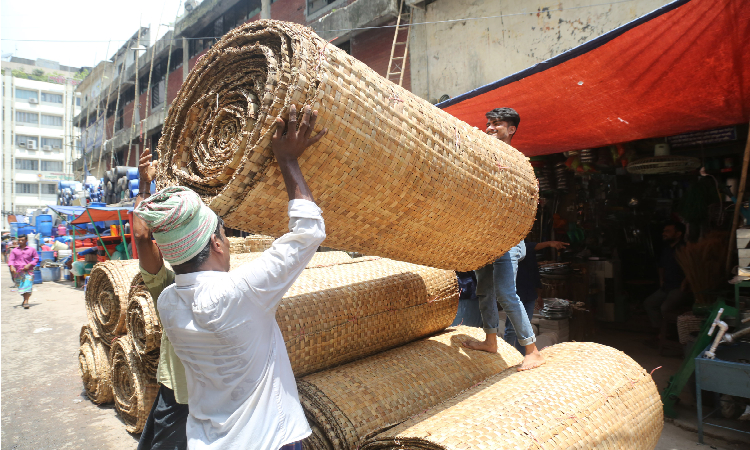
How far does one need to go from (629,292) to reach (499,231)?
567 centimetres

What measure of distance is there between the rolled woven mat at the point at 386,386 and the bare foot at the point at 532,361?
25 centimetres

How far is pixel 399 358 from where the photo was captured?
9.04ft

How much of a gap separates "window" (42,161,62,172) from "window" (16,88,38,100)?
21.2ft

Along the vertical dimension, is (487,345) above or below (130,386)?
above

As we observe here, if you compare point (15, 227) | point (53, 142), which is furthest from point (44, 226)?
point (53, 142)

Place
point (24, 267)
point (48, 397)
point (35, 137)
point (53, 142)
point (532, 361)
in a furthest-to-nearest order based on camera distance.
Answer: point (53, 142) → point (35, 137) → point (24, 267) → point (48, 397) → point (532, 361)

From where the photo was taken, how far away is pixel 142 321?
3.02 m

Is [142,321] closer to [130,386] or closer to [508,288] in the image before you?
[130,386]

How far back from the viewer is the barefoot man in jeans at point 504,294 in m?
2.79

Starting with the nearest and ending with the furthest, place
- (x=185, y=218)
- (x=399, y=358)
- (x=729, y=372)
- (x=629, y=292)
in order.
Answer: (x=185, y=218)
(x=399, y=358)
(x=729, y=372)
(x=629, y=292)

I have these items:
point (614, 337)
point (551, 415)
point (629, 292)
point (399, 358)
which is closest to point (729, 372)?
point (551, 415)

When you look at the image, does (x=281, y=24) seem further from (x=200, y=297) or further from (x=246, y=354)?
(x=246, y=354)

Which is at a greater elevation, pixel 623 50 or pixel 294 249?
Answer: pixel 623 50

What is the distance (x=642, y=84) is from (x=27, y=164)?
53.9 meters
